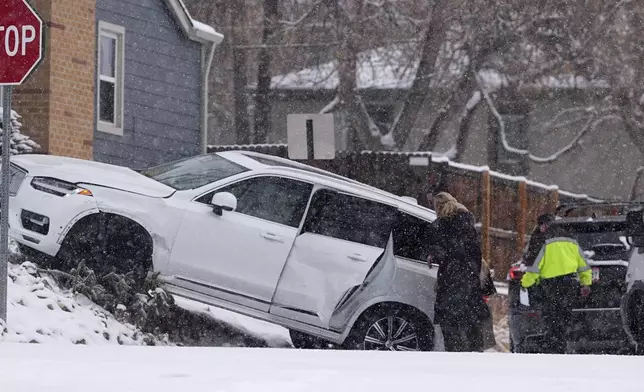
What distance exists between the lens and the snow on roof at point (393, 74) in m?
29.9

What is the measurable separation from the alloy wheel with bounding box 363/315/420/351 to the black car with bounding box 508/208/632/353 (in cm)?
108

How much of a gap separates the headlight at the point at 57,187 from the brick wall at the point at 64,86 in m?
3.41

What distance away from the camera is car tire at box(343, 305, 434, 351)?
1409 cm

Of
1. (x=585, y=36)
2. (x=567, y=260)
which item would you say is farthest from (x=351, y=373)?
(x=585, y=36)

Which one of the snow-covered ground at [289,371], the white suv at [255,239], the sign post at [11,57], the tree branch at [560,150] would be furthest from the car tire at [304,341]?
the tree branch at [560,150]

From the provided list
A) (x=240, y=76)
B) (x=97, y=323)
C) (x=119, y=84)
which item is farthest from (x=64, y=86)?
(x=240, y=76)

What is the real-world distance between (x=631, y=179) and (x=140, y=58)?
69.3 ft

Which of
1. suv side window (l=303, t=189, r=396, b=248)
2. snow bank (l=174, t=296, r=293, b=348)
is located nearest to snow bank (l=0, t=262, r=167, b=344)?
snow bank (l=174, t=296, r=293, b=348)

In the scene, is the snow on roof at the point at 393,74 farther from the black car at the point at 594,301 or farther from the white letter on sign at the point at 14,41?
the white letter on sign at the point at 14,41

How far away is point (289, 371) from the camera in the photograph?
27.0 ft

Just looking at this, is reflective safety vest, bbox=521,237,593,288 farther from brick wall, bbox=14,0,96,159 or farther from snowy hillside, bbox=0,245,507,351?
brick wall, bbox=14,0,96,159

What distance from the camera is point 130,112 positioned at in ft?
63.6

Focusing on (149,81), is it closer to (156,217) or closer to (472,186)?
(156,217)

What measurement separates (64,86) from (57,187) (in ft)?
14.5
